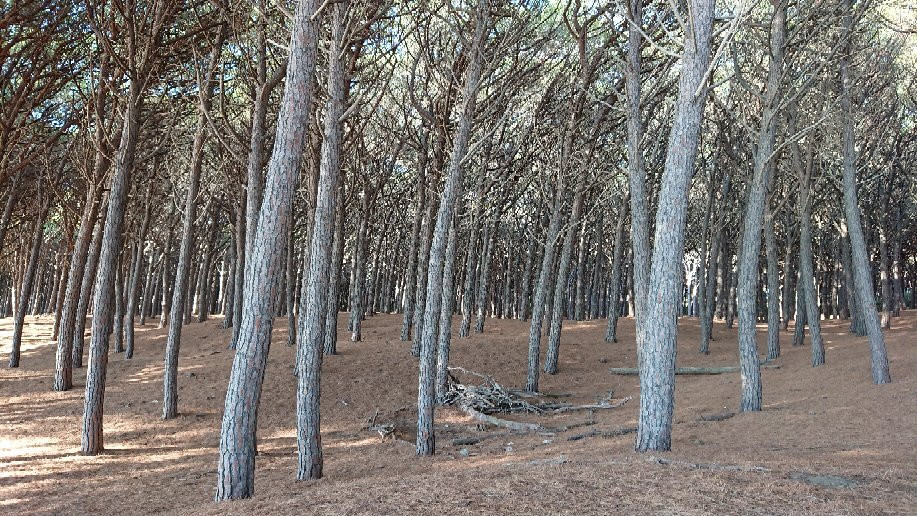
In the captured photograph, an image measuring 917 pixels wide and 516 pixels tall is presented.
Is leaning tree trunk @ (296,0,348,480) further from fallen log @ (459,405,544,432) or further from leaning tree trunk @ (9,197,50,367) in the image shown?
leaning tree trunk @ (9,197,50,367)

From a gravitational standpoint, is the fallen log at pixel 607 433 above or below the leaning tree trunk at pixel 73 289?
below

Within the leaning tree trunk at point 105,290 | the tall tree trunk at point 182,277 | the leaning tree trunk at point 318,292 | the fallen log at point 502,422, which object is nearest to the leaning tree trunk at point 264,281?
the leaning tree trunk at point 318,292

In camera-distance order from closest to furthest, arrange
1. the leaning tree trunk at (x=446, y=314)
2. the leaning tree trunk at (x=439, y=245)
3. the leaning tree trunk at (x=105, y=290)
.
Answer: the leaning tree trunk at (x=439, y=245) < the leaning tree trunk at (x=105, y=290) < the leaning tree trunk at (x=446, y=314)

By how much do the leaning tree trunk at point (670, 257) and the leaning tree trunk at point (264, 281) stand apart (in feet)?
14.3

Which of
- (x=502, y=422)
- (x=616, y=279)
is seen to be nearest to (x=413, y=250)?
(x=616, y=279)

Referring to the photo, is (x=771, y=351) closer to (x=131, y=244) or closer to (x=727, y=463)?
(x=727, y=463)

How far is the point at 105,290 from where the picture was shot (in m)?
11.9

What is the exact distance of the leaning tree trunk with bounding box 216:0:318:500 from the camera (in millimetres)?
7180

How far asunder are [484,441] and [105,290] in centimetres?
717

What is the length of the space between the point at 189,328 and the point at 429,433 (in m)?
16.6

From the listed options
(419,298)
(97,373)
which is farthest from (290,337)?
(97,373)

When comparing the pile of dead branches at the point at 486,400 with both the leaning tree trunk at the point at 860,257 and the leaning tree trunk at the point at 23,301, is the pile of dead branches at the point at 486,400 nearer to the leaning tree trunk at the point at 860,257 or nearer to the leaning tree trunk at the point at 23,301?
the leaning tree trunk at the point at 860,257

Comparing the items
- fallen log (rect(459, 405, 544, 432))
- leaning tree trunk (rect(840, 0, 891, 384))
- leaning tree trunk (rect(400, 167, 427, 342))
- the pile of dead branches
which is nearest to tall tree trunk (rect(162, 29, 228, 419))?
the pile of dead branches

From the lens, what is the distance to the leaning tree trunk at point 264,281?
718cm
